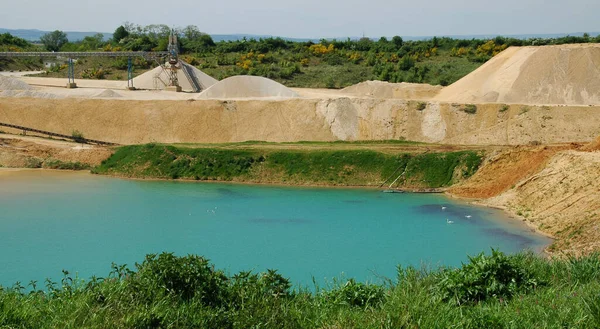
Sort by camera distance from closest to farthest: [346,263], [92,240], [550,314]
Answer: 1. [550,314]
2. [346,263]
3. [92,240]

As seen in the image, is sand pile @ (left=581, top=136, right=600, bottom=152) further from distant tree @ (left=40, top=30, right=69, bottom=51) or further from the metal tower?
distant tree @ (left=40, top=30, right=69, bottom=51)

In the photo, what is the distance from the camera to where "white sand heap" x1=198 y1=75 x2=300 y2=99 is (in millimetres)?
56188

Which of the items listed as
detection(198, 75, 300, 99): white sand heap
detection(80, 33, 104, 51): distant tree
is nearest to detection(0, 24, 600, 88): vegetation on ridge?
detection(80, 33, 104, 51): distant tree

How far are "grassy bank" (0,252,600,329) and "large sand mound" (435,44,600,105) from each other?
3517 cm

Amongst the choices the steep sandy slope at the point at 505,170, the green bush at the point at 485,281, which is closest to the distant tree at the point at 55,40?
the steep sandy slope at the point at 505,170

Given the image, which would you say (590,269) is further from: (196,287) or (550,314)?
(196,287)

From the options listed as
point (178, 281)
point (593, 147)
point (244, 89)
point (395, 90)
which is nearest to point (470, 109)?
point (395, 90)

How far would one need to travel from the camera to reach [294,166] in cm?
4219

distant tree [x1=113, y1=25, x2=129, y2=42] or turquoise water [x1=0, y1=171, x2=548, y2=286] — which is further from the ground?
distant tree [x1=113, y1=25, x2=129, y2=42]

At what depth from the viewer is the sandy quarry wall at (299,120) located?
152ft

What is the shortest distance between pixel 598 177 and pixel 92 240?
818 inches

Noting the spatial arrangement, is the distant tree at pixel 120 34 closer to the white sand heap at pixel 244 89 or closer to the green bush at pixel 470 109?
the white sand heap at pixel 244 89

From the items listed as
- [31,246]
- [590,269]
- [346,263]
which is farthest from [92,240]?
[590,269]

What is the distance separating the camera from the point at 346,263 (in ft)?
82.6
